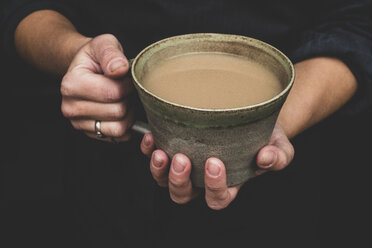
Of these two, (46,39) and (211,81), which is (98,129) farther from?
(46,39)

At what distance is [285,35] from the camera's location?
47.2 inches

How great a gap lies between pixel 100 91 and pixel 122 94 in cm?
6

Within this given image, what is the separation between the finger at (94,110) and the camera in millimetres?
849

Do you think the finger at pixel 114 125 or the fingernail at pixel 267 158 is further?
the finger at pixel 114 125

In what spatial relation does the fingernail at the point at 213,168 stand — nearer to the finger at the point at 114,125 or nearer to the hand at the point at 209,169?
the hand at the point at 209,169

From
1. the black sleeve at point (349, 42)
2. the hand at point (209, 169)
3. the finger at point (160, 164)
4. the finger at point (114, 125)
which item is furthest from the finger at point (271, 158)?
the black sleeve at point (349, 42)

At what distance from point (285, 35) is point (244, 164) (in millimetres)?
667

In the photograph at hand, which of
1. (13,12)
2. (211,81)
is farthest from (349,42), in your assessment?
(13,12)

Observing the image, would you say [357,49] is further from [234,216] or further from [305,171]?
[234,216]

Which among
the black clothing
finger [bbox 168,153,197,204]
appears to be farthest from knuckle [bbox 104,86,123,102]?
the black clothing

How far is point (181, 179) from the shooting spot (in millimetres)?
755

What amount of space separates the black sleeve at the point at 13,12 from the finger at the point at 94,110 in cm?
59

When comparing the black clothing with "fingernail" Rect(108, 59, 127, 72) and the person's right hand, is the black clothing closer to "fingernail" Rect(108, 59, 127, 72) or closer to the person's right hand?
the person's right hand

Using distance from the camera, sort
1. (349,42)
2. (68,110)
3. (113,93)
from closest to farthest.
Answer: (113,93)
(68,110)
(349,42)
